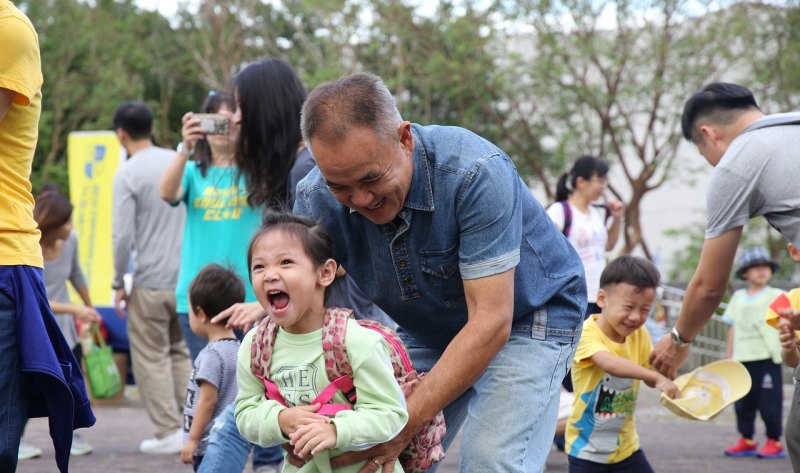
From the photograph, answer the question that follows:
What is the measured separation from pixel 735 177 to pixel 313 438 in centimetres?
197

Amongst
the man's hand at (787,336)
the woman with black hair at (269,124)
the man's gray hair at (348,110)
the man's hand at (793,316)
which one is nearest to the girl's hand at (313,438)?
the man's gray hair at (348,110)

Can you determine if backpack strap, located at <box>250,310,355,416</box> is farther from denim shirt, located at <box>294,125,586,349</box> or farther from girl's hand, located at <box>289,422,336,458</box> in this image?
denim shirt, located at <box>294,125,586,349</box>

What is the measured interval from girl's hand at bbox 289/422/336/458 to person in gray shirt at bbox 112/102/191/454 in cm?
480

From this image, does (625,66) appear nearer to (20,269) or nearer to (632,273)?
(632,273)

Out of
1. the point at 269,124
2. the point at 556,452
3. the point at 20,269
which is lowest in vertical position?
the point at 556,452

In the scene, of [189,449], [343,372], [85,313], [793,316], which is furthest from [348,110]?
[85,313]

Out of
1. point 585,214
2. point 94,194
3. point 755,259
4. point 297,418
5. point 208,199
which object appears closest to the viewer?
point 297,418

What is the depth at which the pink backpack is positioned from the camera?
3100 millimetres

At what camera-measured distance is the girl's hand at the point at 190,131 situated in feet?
18.0

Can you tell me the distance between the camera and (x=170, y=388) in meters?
7.69

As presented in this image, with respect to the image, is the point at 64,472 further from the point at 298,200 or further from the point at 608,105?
the point at 608,105

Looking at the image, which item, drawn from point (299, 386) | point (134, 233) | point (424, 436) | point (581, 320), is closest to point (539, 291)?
point (581, 320)

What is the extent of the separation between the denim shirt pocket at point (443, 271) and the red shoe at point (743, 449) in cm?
532

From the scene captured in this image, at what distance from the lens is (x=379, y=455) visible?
3115 millimetres
